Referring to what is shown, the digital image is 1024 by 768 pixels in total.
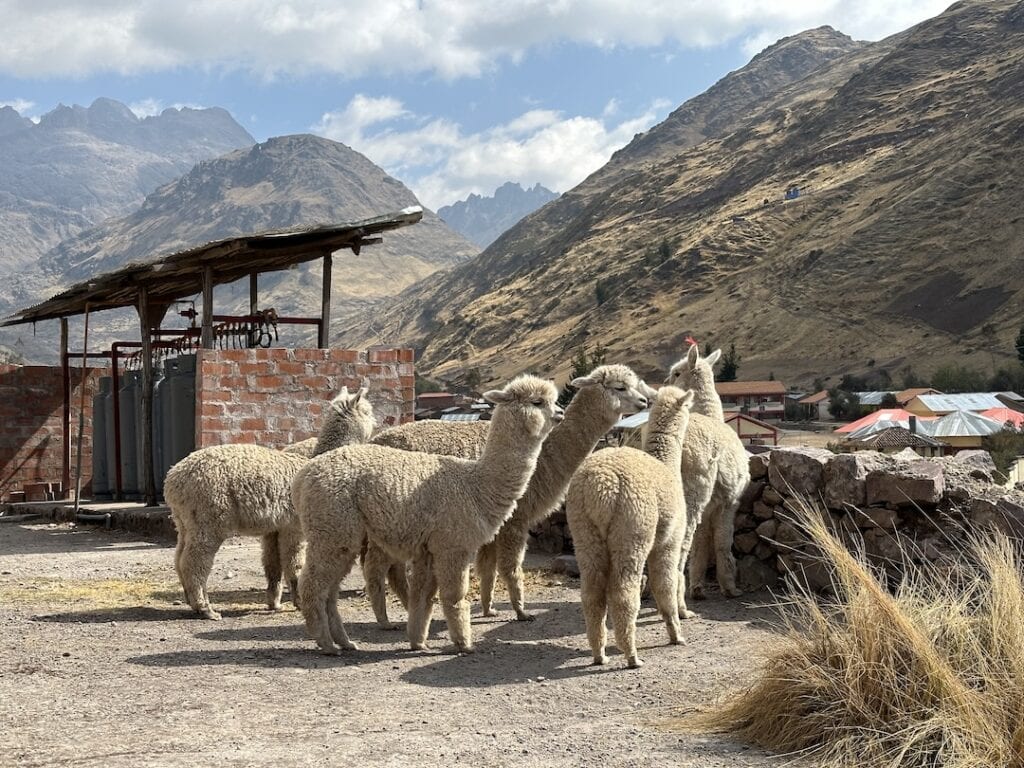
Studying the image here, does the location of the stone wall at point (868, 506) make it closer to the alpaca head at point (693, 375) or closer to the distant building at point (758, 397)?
the alpaca head at point (693, 375)

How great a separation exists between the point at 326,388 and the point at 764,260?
8840 cm

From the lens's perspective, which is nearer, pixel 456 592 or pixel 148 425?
pixel 456 592

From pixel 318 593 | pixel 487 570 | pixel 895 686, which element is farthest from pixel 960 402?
pixel 895 686

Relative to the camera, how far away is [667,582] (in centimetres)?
789

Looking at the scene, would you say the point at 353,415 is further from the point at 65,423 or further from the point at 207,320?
the point at 65,423

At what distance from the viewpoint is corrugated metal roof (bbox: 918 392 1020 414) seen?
158ft

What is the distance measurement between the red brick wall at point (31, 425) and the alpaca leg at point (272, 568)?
1258cm

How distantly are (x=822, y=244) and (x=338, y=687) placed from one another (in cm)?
9020

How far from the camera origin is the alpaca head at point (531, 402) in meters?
7.68

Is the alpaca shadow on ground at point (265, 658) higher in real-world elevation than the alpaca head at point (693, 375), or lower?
lower

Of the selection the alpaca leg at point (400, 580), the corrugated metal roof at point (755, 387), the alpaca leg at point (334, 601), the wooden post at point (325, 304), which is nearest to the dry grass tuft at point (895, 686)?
the alpaca leg at point (334, 601)

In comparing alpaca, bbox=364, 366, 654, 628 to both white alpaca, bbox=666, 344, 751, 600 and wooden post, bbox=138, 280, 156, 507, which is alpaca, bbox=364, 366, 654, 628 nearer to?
white alpaca, bbox=666, 344, 751, 600

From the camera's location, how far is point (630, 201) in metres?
142

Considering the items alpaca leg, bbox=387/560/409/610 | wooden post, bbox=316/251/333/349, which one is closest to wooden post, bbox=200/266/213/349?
wooden post, bbox=316/251/333/349
